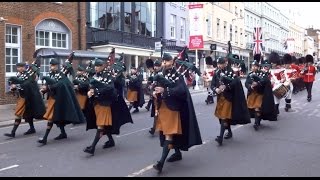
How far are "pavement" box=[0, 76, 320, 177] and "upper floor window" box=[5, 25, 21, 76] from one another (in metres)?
7.36

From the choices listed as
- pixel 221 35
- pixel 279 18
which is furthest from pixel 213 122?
pixel 279 18

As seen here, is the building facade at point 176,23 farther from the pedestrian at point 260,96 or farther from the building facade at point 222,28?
the pedestrian at point 260,96

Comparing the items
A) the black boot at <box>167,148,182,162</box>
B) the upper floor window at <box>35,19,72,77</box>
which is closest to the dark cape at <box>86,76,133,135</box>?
the black boot at <box>167,148,182,162</box>

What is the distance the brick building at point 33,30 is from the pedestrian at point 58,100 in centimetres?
891

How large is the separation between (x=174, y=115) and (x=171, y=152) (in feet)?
4.99

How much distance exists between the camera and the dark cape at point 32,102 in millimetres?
10648

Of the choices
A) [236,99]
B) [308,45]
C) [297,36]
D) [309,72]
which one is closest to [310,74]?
[309,72]

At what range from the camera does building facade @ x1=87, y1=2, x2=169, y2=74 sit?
2505 centimetres

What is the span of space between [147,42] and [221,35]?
64.2ft

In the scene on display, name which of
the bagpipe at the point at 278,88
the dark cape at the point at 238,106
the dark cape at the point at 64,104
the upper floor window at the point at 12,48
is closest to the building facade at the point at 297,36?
the upper floor window at the point at 12,48

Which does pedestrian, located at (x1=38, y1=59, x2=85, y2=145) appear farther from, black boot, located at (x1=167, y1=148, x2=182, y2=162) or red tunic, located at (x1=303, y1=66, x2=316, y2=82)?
red tunic, located at (x1=303, y1=66, x2=316, y2=82)

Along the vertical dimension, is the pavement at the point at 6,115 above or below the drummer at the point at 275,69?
below

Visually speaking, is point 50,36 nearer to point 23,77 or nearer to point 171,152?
point 23,77

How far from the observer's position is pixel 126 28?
29.0m
